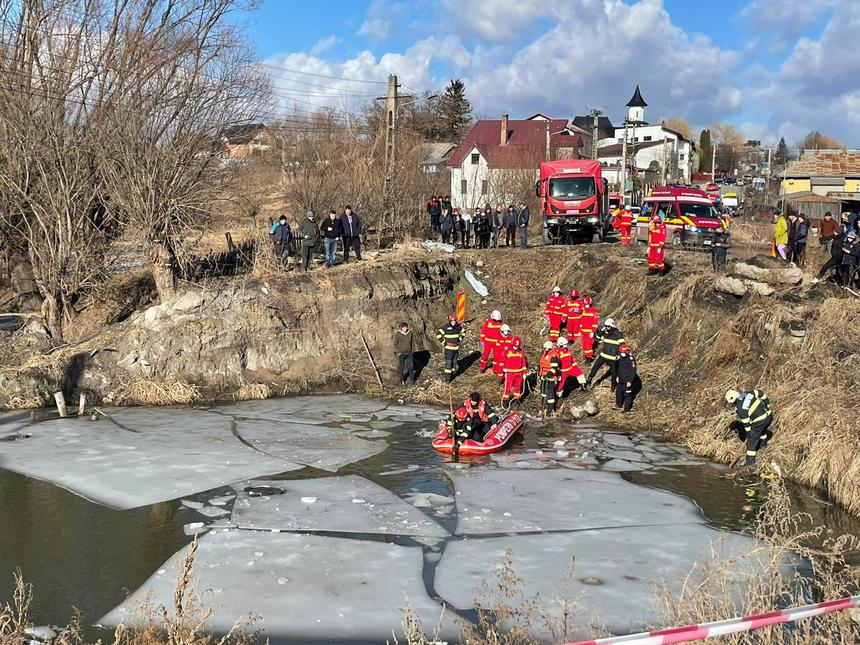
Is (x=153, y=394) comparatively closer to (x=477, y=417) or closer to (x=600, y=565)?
(x=477, y=417)

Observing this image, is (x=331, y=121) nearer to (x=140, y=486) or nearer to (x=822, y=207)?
(x=140, y=486)

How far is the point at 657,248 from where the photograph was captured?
66.4 feet

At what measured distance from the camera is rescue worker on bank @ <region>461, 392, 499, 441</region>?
47.4 feet

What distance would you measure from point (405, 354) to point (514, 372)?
3453mm

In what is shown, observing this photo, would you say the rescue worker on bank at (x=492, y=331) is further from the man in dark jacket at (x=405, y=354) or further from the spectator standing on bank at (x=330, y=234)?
the spectator standing on bank at (x=330, y=234)

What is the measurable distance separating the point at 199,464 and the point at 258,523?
3115 mm

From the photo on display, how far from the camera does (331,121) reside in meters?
33.5

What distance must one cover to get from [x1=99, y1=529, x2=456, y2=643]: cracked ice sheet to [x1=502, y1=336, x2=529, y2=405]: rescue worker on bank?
26.1ft

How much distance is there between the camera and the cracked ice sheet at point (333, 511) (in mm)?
10945

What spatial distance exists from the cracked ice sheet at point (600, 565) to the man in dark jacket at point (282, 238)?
1402cm

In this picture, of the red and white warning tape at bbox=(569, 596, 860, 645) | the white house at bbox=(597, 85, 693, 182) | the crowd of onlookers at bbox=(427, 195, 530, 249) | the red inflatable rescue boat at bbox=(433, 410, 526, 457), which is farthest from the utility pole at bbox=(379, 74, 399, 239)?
the white house at bbox=(597, 85, 693, 182)

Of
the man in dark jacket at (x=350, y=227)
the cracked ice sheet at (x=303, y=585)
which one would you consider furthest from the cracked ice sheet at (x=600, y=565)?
the man in dark jacket at (x=350, y=227)

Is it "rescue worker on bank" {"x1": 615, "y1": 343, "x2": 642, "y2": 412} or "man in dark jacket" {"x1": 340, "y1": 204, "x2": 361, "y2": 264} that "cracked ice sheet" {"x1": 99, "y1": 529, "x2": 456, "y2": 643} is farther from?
"man in dark jacket" {"x1": 340, "y1": 204, "x2": 361, "y2": 264}

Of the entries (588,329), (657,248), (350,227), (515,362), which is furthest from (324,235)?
(657,248)
